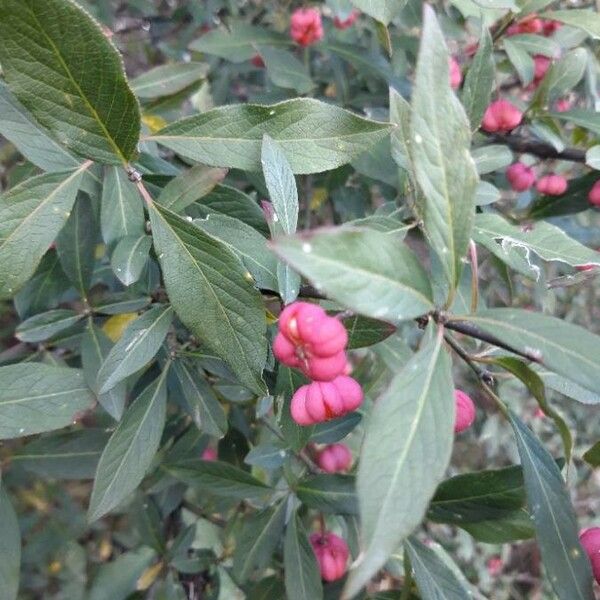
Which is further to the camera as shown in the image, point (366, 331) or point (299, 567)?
point (299, 567)

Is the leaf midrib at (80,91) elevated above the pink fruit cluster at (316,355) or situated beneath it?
elevated above

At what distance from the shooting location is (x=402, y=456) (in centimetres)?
52

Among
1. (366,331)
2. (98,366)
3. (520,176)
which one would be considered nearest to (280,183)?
(366,331)

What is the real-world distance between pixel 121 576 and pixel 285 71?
1014 millimetres

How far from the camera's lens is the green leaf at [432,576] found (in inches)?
34.1

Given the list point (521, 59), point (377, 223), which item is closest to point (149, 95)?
point (377, 223)

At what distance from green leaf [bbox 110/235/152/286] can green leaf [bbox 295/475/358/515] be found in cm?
41

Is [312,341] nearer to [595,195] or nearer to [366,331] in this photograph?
[366,331]

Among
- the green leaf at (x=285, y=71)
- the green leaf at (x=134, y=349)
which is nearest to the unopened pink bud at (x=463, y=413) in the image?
the green leaf at (x=134, y=349)

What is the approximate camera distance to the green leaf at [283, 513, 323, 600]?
38.3 inches

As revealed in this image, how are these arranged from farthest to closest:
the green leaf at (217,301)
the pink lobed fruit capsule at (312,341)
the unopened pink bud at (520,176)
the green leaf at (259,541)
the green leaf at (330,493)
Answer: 1. the unopened pink bud at (520,176)
2. the green leaf at (259,541)
3. the green leaf at (330,493)
4. the green leaf at (217,301)
5. the pink lobed fruit capsule at (312,341)

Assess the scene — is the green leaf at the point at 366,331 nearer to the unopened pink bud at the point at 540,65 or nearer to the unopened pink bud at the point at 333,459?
the unopened pink bud at the point at 333,459

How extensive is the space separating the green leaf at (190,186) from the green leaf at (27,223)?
11cm

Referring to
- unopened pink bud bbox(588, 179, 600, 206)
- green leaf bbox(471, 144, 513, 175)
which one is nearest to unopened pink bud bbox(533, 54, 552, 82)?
unopened pink bud bbox(588, 179, 600, 206)
